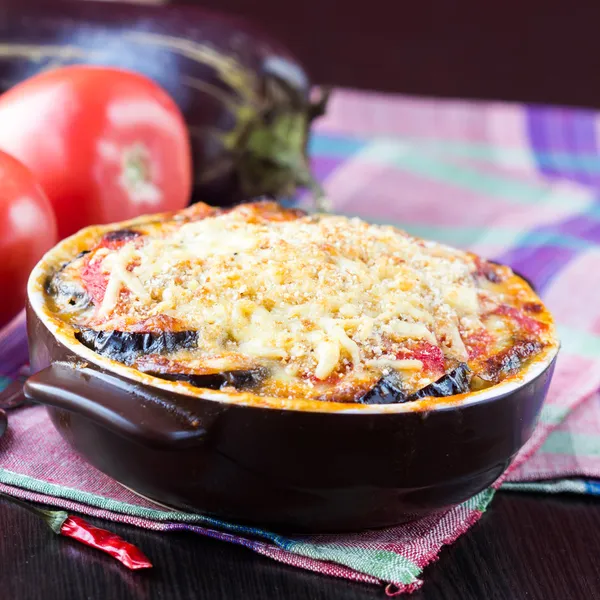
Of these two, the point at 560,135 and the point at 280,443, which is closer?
the point at 280,443

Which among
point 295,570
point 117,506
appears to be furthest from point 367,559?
point 117,506

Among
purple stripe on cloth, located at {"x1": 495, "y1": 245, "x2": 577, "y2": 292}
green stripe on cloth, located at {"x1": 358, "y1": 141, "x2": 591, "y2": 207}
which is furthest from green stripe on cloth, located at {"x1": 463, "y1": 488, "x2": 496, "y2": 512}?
green stripe on cloth, located at {"x1": 358, "y1": 141, "x2": 591, "y2": 207}

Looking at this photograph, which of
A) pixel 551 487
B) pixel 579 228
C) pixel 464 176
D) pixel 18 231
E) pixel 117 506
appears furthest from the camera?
pixel 464 176

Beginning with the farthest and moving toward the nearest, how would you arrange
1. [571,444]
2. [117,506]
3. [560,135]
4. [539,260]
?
[560,135] < [539,260] < [571,444] < [117,506]

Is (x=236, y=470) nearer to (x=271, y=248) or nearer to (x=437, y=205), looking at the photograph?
(x=271, y=248)

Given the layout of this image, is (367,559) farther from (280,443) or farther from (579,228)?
(579,228)

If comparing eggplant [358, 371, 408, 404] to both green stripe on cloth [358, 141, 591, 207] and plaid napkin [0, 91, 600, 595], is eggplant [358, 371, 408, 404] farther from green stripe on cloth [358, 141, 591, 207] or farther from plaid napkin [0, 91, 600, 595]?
green stripe on cloth [358, 141, 591, 207]

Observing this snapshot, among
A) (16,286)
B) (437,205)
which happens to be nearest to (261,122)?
(437,205)
